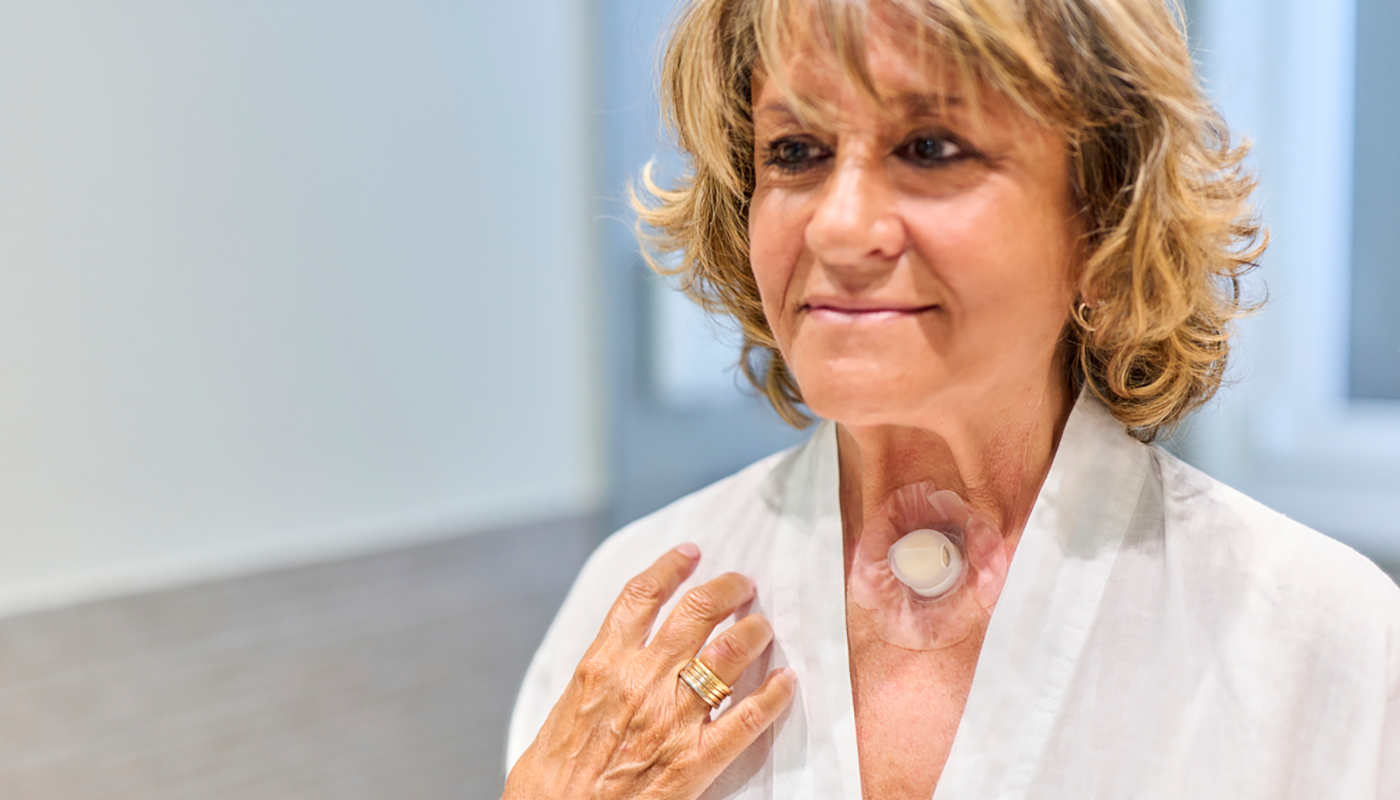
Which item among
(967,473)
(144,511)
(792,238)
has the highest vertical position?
(792,238)

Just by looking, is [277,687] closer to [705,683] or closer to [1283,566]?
[705,683]

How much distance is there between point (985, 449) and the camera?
95 cm

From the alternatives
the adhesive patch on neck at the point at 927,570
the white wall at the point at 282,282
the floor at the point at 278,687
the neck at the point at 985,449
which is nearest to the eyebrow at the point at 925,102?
the neck at the point at 985,449

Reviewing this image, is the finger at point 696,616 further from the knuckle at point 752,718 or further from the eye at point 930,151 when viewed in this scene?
the eye at point 930,151

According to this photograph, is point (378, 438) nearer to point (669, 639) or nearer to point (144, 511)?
point (144, 511)

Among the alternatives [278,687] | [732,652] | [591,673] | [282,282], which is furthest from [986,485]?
[282,282]

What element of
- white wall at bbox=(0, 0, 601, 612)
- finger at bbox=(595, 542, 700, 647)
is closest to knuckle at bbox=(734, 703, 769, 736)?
finger at bbox=(595, 542, 700, 647)

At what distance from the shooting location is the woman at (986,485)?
807 millimetres

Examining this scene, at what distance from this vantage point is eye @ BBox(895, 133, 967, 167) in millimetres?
809

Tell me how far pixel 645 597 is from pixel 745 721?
157 millimetres

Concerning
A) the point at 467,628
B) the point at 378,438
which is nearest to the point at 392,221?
the point at 378,438

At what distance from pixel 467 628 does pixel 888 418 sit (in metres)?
2.39

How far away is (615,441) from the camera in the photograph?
3.84 metres

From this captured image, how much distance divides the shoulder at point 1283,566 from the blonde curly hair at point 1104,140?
0.10 metres
